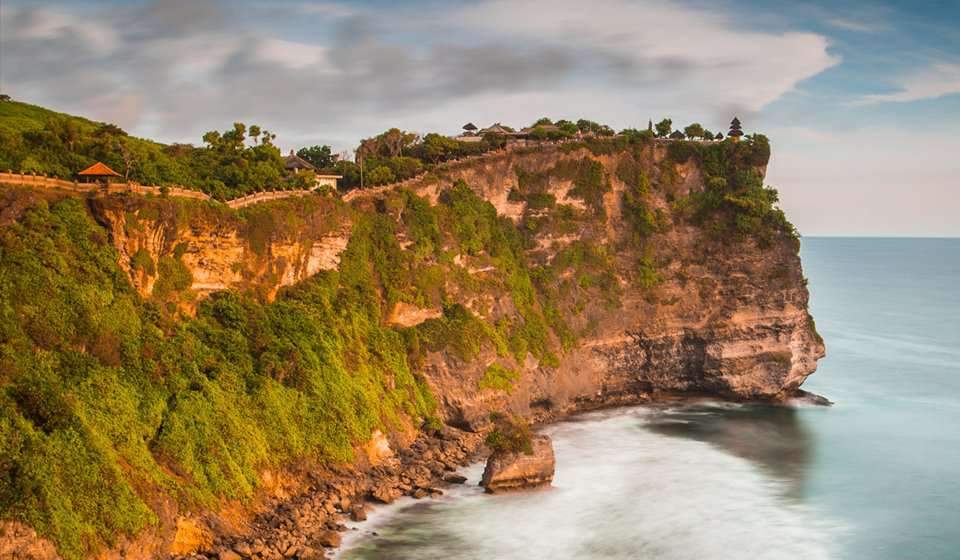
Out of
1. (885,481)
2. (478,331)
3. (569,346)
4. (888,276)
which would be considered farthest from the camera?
(888,276)

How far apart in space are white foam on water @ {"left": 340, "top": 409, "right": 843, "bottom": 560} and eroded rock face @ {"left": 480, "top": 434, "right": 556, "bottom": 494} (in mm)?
691

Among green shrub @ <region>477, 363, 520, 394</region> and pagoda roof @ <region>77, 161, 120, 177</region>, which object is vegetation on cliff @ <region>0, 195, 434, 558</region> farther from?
green shrub @ <region>477, 363, 520, 394</region>

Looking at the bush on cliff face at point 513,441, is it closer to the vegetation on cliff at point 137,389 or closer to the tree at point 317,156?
the vegetation on cliff at point 137,389

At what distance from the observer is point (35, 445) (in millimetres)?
32906

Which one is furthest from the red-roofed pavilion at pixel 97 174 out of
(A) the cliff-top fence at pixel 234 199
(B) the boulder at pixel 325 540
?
(B) the boulder at pixel 325 540

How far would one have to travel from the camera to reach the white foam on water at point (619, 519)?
4206 centimetres

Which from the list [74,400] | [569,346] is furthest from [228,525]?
[569,346]

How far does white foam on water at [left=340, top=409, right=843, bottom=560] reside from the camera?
4206cm

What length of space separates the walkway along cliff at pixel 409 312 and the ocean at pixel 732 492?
14.8 feet

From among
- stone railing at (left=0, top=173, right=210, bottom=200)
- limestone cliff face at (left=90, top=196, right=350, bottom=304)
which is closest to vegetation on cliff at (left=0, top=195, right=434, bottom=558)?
limestone cliff face at (left=90, top=196, right=350, bottom=304)

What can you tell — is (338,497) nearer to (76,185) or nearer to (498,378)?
(498,378)

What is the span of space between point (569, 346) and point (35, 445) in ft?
134

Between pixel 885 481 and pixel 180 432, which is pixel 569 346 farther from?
pixel 180 432

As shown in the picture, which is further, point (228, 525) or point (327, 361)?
point (327, 361)
